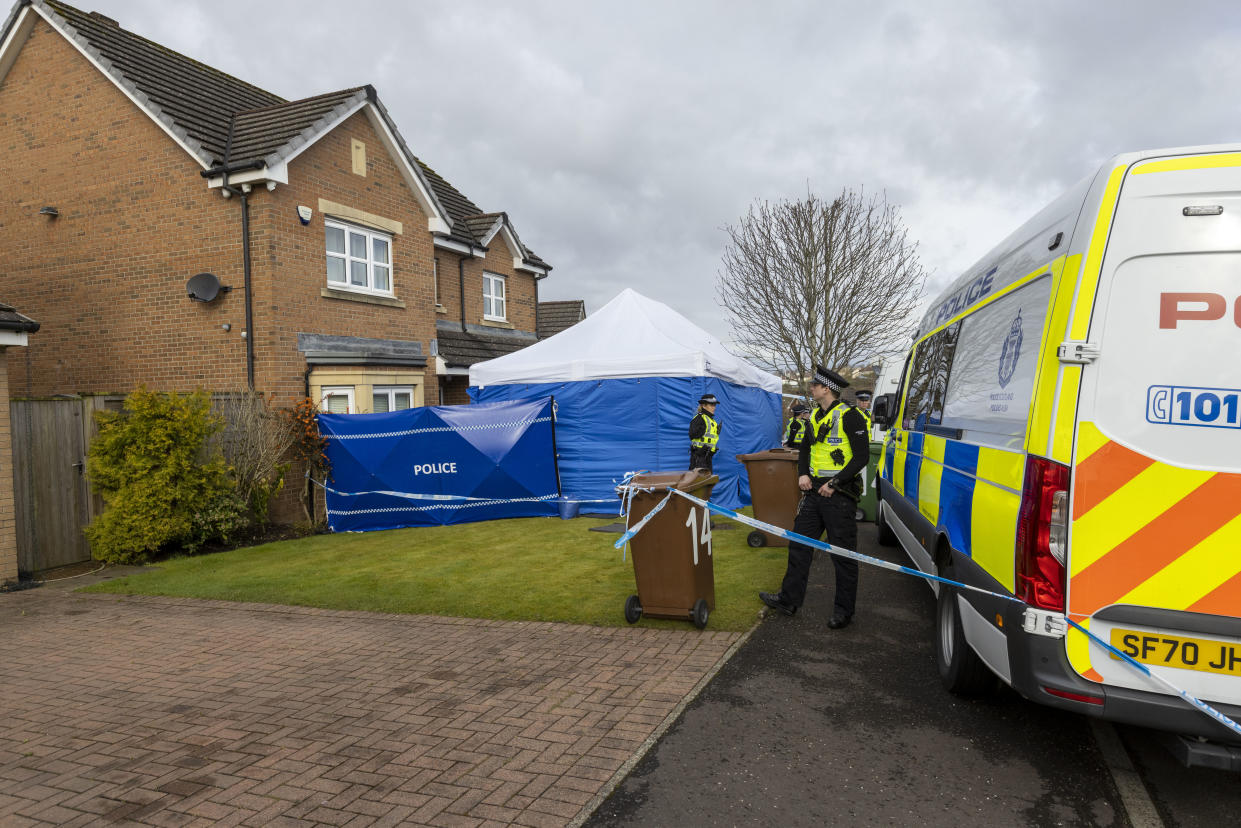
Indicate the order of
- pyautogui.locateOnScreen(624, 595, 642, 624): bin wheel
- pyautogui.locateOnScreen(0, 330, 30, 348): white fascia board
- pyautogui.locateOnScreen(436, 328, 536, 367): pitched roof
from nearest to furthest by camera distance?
pyautogui.locateOnScreen(624, 595, 642, 624): bin wheel
pyautogui.locateOnScreen(0, 330, 30, 348): white fascia board
pyautogui.locateOnScreen(436, 328, 536, 367): pitched roof

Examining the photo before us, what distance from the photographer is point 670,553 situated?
18.6 ft

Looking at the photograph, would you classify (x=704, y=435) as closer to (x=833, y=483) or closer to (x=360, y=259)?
(x=833, y=483)

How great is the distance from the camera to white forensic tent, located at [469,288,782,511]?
37.2 ft

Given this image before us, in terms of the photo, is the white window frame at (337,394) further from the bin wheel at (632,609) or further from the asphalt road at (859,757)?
the asphalt road at (859,757)

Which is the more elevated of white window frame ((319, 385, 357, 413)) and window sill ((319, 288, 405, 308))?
window sill ((319, 288, 405, 308))

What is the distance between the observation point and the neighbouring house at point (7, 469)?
310 inches

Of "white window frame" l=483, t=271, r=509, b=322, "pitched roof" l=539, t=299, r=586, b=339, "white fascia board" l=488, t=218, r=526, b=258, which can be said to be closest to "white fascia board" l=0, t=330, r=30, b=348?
"white window frame" l=483, t=271, r=509, b=322

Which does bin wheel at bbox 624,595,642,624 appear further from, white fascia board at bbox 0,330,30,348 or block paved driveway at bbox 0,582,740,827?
white fascia board at bbox 0,330,30,348

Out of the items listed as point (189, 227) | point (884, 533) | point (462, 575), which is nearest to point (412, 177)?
point (189, 227)

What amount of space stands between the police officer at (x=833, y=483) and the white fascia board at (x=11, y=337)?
26.2 ft

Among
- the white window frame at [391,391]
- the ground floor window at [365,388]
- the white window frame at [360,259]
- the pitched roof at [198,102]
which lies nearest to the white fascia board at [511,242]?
the pitched roof at [198,102]

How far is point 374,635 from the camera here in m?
5.94

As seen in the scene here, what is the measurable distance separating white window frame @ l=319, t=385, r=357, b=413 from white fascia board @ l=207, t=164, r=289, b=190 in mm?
3112

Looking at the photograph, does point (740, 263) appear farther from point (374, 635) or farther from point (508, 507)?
point (374, 635)
